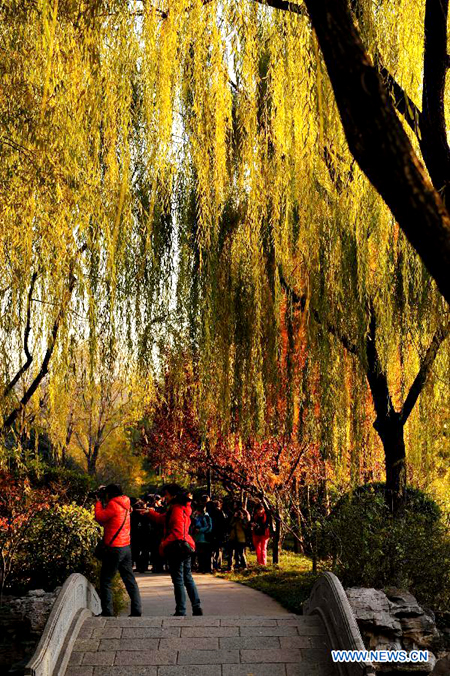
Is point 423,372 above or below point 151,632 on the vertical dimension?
above

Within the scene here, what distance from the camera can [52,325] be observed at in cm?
852

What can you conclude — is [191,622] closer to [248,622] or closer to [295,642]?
[248,622]

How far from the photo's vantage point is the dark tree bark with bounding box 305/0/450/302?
3.58 metres

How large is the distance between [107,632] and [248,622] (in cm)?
151

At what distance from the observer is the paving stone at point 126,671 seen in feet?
22.6

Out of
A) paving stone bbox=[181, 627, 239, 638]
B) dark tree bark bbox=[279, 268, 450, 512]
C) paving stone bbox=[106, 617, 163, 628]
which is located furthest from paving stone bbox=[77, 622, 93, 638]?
dark tree bark bbox=[279, 268, 450, 512]

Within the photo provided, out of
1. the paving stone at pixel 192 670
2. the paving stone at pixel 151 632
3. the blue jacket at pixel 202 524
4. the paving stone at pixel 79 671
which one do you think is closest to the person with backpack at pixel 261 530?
the blue jacket at pixel 202 524

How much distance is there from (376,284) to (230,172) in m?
2.46

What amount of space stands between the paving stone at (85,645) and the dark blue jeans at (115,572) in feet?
3.32

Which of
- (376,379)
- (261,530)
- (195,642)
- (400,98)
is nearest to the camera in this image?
(400,98)

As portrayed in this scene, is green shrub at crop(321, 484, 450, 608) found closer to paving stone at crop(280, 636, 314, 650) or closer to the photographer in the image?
paving stone at crop(280, 636, 314, 650)

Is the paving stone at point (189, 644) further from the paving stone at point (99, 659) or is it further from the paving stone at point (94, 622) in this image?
the paving stone at point (94, 622)

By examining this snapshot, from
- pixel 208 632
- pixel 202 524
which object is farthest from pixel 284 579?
pixel 208 632

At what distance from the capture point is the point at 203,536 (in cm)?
1512
